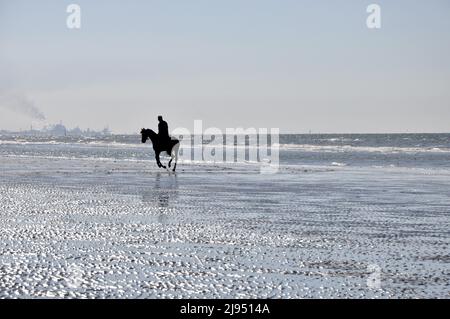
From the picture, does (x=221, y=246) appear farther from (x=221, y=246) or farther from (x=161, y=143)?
(x=161, y=143)

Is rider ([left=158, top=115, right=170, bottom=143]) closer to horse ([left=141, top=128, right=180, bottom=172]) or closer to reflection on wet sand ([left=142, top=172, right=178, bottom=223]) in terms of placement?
horse ([left=141, top=128, right=180, bottom=172])

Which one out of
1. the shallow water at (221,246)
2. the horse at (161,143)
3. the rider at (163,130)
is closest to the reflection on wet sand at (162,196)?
the shallow water at (221,246)

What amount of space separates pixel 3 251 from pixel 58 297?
2.21 metres

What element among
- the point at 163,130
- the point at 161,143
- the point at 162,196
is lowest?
the point at 162,196

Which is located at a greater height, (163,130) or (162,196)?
→ (163,130)

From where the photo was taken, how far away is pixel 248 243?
7973mm

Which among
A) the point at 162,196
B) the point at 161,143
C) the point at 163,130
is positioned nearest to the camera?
the point at 162,196

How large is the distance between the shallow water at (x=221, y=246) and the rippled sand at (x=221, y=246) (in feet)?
0.04

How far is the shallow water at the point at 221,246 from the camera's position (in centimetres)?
568

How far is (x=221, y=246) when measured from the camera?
7.72m

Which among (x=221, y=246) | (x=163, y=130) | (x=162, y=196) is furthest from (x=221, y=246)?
(x=163, y=130)

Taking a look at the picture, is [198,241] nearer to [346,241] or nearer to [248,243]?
[248,243]

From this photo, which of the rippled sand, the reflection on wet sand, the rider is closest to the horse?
the rider
